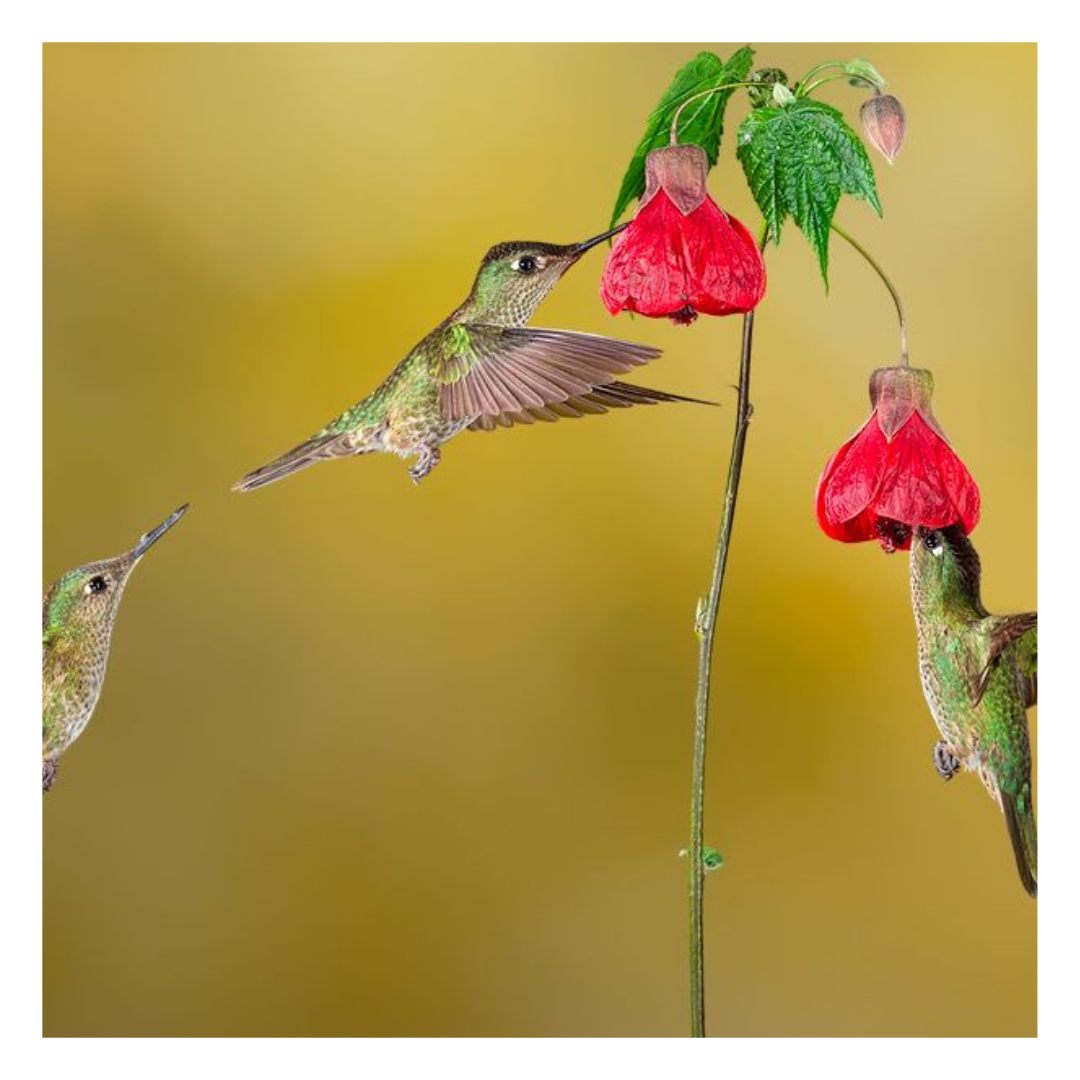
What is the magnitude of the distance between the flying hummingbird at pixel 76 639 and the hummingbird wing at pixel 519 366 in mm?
233

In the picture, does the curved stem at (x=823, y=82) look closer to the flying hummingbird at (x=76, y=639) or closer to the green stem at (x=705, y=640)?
the green stem at (x=705, y=640)

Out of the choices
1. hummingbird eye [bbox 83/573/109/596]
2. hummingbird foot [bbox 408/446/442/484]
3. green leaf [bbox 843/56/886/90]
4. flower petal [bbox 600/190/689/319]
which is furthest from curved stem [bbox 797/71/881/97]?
hummingbird eye [bbox 83/573/109/596]

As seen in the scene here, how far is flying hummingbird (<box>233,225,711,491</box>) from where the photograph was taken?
2.90 feet

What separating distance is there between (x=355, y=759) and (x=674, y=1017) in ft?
1.21

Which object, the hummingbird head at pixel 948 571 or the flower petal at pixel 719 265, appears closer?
the flower petal at pixel 719 265

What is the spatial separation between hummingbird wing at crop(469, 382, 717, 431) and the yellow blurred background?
207mm

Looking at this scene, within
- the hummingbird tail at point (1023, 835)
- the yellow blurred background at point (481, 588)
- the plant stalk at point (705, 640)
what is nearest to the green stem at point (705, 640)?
the plant stalk at point (705, 640)

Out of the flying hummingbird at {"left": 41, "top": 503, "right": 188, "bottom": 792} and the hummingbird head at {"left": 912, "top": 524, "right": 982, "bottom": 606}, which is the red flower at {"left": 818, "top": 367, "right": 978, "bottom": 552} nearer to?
Result: the hummingbird head at {"left": 912, "top": 524, "right": 982, "bottom": 606}

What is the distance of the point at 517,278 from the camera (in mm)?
942

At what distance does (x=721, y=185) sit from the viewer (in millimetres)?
1185

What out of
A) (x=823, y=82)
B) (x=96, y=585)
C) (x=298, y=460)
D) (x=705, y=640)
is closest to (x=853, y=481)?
(x=705, y=640)

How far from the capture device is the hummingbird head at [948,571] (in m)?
0.92
